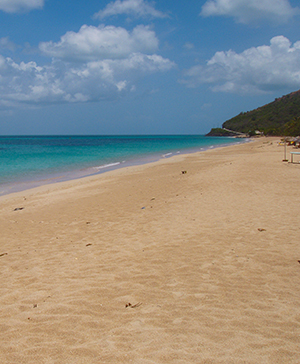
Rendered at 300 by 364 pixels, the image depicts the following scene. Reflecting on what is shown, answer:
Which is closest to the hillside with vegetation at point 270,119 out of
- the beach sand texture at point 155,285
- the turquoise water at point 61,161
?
the turquoise water at point 61,161

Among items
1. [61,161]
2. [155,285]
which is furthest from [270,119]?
[155,285]

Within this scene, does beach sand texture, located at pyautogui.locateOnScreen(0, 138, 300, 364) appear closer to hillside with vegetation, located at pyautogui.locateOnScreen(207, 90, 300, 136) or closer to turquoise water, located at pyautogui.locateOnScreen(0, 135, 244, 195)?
turquoise water, located at pyautogui.locateOnScreen(0, 135, 244, 195)

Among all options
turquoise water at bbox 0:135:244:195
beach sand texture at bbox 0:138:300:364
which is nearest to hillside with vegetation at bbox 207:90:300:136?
turquoise water at bbox 0:135:244:195

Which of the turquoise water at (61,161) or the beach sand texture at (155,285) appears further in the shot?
the turquoise water at (61,161)

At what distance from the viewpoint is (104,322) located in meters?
3.52

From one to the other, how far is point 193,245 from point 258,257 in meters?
1.32

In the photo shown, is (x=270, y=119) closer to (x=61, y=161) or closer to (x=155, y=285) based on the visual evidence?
(x=61, y=161)

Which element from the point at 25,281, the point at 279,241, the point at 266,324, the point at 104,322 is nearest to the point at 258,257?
the point at 279,241

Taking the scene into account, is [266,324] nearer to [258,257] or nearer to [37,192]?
[258,257]

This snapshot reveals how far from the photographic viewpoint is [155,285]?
14.4ft

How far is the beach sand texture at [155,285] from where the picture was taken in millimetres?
3027

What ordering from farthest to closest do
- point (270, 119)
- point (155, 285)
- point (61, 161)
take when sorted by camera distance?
point (270, 119) < point (61, 161) < point (155, 285)

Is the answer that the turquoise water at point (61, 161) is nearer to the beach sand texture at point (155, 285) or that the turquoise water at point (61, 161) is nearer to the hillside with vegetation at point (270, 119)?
the beach sand texture at point (155, 285)

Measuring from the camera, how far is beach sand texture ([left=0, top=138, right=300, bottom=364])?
3.03 m
